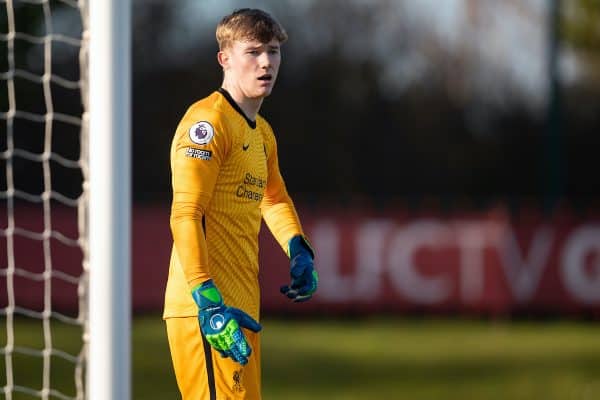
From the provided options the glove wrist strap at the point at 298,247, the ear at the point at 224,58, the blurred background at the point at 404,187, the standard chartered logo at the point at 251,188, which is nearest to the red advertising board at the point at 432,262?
the blurred background at the point at 404,187

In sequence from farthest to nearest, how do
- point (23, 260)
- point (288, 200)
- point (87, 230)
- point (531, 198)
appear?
point (531, 198), point (23, 260), point (87, 230), point (288, 200)

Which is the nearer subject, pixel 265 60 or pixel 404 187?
pixel 265 60

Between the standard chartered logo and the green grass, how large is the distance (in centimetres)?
568

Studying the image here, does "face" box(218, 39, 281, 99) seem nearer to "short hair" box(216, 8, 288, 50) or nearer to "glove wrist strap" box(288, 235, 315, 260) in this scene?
"short hair" box(216, 8, 288, 50)

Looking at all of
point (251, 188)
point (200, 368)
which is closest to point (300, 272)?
point (251, 188)

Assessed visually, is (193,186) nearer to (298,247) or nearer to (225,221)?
(225,221)

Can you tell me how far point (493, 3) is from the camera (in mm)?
28859

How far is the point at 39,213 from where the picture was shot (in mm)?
15305

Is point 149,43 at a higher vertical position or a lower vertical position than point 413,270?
higher

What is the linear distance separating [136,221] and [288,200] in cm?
1138

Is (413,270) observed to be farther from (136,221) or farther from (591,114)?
(591,114)

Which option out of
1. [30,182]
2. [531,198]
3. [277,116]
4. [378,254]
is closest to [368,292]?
[378,254]

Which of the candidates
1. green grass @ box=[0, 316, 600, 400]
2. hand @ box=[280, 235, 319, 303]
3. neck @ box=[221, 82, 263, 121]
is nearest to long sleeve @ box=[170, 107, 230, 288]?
neck @ box=[221, 82, 263, 121]

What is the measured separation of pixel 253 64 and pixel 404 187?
844 inches
